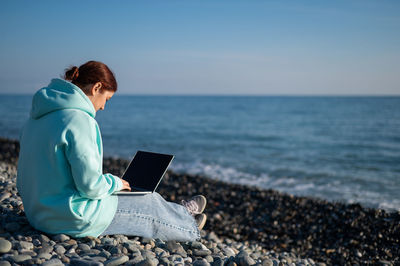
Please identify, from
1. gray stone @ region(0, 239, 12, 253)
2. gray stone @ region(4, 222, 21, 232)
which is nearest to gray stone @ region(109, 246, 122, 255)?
gray stone @ region(0, 239, 12, 253)

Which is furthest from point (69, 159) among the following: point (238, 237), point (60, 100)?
point (238, 237)

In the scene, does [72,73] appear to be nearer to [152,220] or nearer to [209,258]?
[152,220]

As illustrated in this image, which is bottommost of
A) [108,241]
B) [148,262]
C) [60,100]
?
[108,241]

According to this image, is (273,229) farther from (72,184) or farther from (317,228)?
(72,184)

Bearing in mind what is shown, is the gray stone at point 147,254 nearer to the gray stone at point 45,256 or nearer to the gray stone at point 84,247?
the gray stone at point 84,247

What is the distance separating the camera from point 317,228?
714cm

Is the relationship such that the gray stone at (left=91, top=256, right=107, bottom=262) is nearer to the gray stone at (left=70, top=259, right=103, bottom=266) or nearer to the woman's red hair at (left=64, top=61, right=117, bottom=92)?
the gray stone at (left=70, top=259, right=103, bottom=266)

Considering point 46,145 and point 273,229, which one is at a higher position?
point 46,145

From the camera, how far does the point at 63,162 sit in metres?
2.79

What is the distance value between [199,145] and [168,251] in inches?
649

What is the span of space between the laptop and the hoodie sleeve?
30.0 inches

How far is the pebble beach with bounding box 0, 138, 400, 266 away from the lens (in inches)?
119

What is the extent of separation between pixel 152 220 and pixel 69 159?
1.22 metres

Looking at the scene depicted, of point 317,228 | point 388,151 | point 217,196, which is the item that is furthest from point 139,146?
point 317,228
